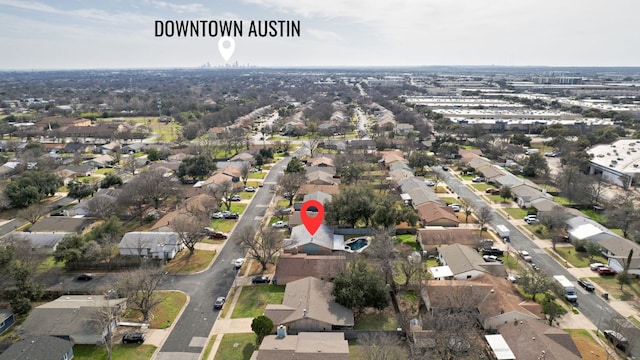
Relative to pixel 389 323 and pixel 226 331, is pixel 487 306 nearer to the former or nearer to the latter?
pixel 389 323

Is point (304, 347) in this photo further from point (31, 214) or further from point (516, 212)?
point (31, 214)

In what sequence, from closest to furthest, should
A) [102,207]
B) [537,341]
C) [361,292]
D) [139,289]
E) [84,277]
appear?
[537,341], [361,292], [139,289], [84,277], [102,207]

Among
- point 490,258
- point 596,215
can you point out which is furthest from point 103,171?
point 596,215

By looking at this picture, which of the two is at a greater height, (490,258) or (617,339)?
(490,258)

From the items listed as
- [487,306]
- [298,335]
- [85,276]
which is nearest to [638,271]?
[487,306]

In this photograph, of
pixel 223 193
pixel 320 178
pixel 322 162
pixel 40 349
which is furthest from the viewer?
pixel 322 162
